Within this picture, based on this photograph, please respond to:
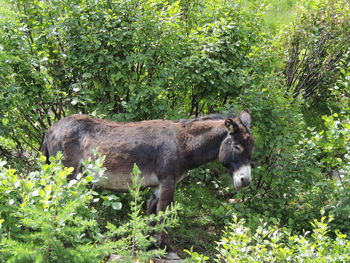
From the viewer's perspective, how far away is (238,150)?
5.69 meters

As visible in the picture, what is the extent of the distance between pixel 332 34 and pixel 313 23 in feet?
1.60

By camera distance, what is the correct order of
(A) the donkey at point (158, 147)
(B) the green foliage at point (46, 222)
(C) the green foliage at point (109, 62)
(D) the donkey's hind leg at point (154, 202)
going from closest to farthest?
(B) the green foliage at point (46, 222) < (A) the donkey at point (158, 147) < (D) the donkey's hind leg at point (154, 202) < (C) the green foliage at point (109, 62)

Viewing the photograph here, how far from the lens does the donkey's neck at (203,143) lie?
19.4 feet

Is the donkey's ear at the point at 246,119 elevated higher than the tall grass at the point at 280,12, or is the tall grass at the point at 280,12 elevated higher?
the donkey's ear at the point at 246,119

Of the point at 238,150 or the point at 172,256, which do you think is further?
the point at 172,256

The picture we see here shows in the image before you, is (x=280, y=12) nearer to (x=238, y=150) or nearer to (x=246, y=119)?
(x=246, y=119)

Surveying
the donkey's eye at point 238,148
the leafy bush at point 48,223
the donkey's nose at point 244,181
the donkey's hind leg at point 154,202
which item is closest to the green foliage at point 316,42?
the donkey's eye at point 238,148

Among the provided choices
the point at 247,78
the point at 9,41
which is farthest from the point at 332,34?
the point at 9,41

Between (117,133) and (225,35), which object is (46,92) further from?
(225,35)

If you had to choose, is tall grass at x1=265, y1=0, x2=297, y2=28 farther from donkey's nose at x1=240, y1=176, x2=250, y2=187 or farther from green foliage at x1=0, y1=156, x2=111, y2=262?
green foliage at x1=0, y1=156, x2=111, y2=262

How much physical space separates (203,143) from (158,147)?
584 millimetres

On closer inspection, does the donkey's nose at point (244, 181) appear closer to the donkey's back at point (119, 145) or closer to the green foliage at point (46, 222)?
the donkey's back at point (119, 145)

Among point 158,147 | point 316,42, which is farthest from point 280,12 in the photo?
point 158,147

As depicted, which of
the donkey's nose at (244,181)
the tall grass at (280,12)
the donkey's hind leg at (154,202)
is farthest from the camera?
the tall grass at (280,12)
